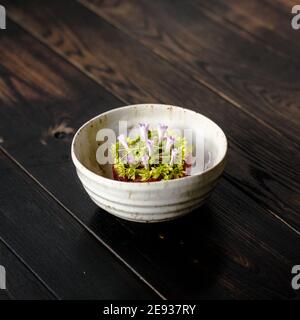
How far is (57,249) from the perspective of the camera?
0.84 metres

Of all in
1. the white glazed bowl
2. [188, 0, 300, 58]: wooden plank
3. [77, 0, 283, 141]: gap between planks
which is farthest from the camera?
[188, 0, 300, 58]: wooden plank

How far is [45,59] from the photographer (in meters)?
1.28

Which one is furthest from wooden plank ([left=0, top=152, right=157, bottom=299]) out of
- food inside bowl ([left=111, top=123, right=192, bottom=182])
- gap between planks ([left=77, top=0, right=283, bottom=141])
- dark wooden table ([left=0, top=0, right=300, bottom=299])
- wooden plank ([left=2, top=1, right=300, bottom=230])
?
gap between planks ([left=77, top=0, right=283, bottom=141])

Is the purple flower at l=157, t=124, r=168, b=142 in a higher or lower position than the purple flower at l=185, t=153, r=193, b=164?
higher

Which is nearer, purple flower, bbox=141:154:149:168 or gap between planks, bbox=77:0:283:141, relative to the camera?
purple flower, bbox=141:154:149:168

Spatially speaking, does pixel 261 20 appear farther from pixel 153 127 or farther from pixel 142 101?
pixel 153 127

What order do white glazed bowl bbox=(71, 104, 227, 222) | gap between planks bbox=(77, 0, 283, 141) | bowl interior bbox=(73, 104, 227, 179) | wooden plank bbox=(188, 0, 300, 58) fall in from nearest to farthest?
white glazed bowl bbox=(71, 104, 227, 222)
bowl interior bbox=(73, 104, 227, 179)
gap between planks bbox=(77, 0, 283, 141)
wooden plank bbox=(188, 0, 300, 58)

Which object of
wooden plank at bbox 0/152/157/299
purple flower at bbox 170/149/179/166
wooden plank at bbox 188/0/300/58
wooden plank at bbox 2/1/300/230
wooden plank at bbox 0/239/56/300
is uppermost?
purple flower at bbox 170/149/179/166

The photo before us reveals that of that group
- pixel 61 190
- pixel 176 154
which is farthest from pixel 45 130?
pixel 176 154

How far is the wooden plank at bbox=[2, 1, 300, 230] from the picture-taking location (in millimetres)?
952

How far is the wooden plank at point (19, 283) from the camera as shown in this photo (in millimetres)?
780

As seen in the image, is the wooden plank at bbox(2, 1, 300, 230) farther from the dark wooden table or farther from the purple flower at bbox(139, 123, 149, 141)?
the purple flower at bbox(139, 123, 149, 141)

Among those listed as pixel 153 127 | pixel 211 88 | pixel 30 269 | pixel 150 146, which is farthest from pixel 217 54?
pixel 30 269

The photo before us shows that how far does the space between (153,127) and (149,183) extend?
0.63 feet
